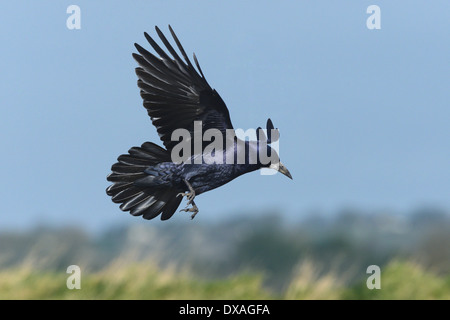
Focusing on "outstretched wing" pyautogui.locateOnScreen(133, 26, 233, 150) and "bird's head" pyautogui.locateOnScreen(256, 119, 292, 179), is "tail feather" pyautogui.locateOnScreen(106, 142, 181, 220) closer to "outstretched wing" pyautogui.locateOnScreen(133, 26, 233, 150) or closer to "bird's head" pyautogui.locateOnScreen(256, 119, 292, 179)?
"outstretched wing" pyautogui.locateOnScreen(133, 26, 233, 150)

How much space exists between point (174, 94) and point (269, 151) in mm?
1257

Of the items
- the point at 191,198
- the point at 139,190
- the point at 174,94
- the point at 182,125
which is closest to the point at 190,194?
the point at 191,198

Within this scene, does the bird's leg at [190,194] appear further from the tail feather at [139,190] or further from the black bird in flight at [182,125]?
the tail feather at [139,190]

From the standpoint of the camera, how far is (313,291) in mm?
9906

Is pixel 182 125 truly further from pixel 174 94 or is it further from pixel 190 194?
pixel 190 194

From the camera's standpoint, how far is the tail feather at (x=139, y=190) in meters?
7.33

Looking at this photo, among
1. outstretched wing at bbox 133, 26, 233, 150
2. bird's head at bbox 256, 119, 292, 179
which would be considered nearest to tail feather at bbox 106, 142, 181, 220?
outstretched wing at bbox 133, 26, 233, 150

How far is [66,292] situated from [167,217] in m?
3.29

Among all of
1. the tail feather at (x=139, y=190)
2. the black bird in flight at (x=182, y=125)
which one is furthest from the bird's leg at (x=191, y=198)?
the tail feather at (x=139, y=190)

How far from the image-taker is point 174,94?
699cm

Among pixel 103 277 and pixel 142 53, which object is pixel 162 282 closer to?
pixel 103 277

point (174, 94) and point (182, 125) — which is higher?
point (174, 94)

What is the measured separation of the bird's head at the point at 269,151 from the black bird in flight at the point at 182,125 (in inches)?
0.8

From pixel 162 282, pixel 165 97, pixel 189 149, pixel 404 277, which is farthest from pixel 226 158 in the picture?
pixel 404 277
